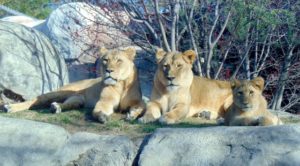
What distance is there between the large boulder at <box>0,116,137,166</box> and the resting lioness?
1160 mm

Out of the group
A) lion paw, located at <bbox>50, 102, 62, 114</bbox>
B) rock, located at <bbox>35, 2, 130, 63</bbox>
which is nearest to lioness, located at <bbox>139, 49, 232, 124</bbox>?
lion paw, located at <bbox>50, 102, 62, 114</bbox>

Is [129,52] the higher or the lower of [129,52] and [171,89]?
the higher

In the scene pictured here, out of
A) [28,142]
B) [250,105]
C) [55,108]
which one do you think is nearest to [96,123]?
[55,108]

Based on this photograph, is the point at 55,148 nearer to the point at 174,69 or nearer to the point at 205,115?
the point at 174,69

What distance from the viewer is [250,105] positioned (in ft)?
21.2

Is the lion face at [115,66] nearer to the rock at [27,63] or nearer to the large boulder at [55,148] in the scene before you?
the large boulder at [55,148]

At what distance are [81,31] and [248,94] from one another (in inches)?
192

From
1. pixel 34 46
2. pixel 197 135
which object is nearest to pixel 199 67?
pixel 34 46

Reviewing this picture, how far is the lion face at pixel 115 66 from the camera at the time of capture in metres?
7.44

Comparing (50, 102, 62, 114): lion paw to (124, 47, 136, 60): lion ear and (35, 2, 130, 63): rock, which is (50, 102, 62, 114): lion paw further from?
(35, 2, 130, 63): rock

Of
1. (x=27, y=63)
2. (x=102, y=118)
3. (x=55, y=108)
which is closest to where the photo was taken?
(x=102, y=118)

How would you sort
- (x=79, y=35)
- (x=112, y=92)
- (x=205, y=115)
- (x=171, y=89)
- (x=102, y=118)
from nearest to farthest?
(x=102, y=118)
(x=171, y=89)
(x=112, y=92)
(x=205, y=115)
(x=79, y=35)

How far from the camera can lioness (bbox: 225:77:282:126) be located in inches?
254

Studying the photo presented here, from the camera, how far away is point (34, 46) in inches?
409
